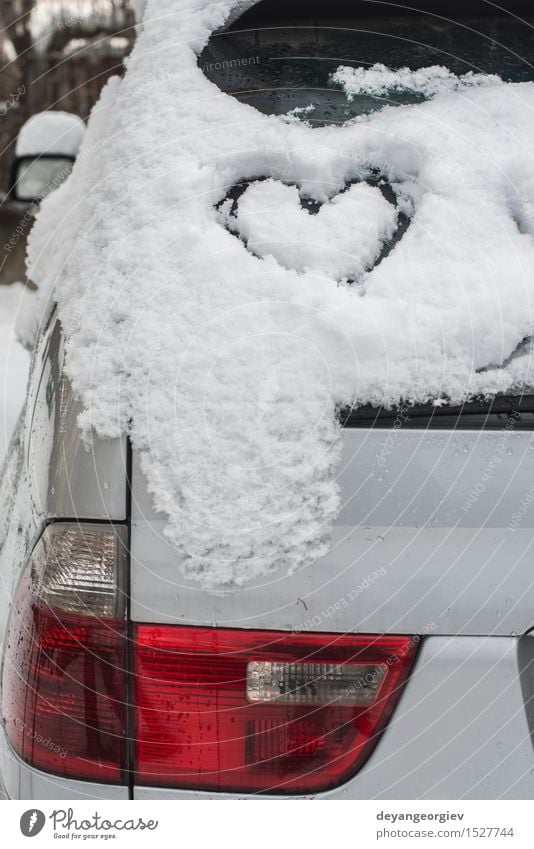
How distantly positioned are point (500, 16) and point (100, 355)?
1.49m

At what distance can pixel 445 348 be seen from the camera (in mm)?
1360

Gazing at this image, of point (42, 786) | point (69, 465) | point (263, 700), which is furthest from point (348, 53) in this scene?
point (42, 786)

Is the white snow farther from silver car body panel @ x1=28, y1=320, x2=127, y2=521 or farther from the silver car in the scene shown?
the silver car

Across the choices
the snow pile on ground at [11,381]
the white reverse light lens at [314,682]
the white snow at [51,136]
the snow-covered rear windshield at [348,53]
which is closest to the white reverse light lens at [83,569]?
the white reverse light lens at [314,682]

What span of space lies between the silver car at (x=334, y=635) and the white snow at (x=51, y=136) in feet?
4.83

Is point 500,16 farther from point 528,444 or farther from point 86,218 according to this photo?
point 528,444

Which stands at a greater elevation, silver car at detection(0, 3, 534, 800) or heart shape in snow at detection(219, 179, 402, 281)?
heart shape in snow at detection(219, 179, 402, 281)

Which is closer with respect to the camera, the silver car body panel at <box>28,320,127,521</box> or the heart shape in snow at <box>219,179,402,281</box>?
the silver car body panel at <box>28,320,127,521</box>

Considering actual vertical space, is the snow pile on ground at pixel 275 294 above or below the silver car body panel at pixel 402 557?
above

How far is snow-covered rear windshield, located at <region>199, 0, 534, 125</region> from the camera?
1780 millimetres

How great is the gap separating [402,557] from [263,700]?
0.32 m

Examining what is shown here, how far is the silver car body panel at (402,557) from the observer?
1.28 m

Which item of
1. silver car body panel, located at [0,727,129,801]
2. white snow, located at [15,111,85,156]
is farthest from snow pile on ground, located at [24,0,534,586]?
white snow, located at [15,111,85,156]

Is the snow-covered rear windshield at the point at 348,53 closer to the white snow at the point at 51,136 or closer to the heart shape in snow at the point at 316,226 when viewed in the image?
the heart shape in snow at the point at 316,226
